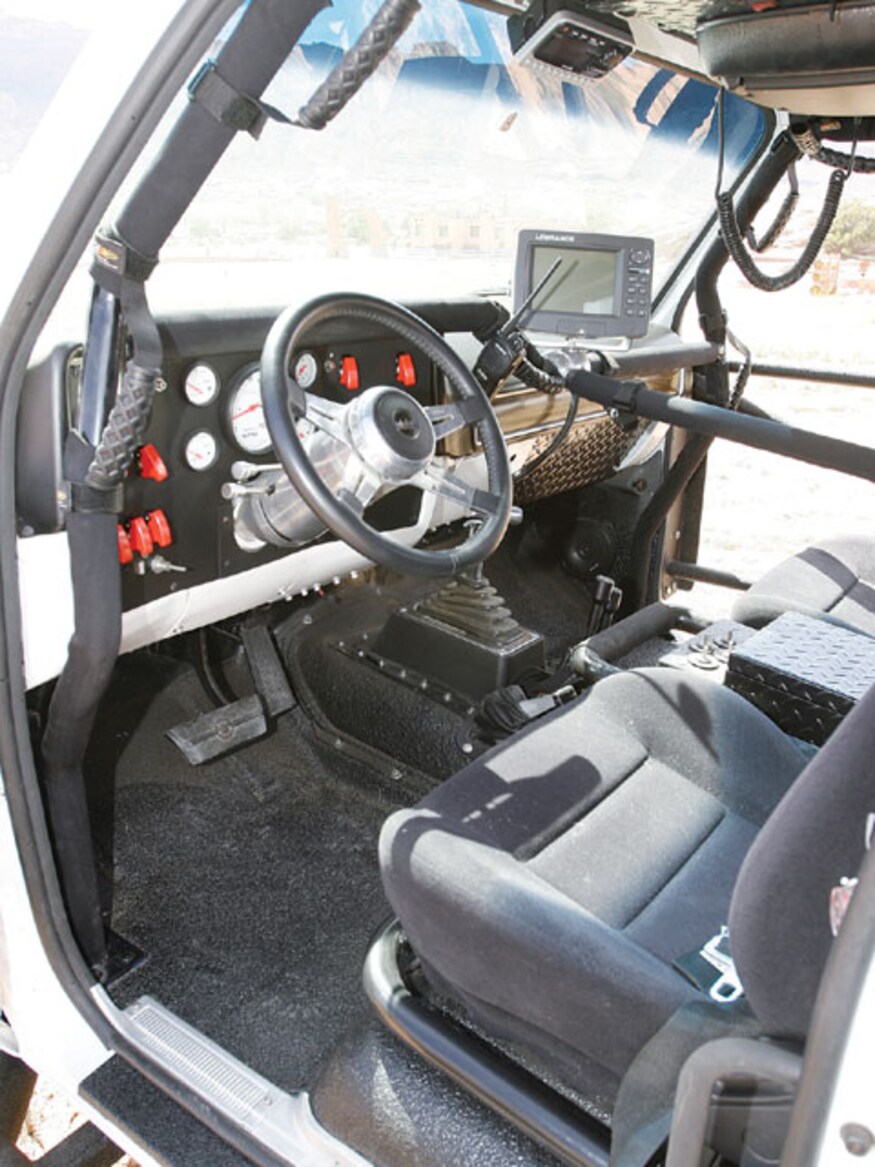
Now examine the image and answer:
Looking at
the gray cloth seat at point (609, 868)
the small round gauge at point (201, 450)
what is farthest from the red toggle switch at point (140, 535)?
the gray cloth seat at point (609, 868)

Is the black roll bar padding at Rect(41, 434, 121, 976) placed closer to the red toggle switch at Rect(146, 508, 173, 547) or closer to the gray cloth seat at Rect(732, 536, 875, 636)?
the red toggle switch at Rect(146, 508, 173, 547)

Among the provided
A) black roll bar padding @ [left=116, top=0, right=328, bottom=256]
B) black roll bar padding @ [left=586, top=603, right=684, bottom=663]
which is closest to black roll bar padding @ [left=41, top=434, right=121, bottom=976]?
black roll bar padding @ [left=116, top=0, right=328, bottom=256]

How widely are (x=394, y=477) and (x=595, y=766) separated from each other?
1.64 feet

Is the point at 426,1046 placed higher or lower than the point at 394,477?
lower

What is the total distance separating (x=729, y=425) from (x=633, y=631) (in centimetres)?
62

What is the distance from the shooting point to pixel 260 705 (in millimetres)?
2213

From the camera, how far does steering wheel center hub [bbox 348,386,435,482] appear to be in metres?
1.40

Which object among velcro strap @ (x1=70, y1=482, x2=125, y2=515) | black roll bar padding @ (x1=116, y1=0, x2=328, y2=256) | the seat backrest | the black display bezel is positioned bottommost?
the seat backrest

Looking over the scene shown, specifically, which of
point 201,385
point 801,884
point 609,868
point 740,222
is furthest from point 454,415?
point 740,222

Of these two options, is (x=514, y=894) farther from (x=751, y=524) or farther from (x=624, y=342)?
(x=751, y=524)

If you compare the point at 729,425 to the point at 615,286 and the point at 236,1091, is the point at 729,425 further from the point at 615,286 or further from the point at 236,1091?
the point at 236,1091

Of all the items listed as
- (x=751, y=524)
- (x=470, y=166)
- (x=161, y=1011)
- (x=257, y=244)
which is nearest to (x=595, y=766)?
(x=161, y=1011)

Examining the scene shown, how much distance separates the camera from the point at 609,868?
4.27 ft

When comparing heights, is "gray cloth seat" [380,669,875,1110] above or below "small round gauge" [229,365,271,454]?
below
